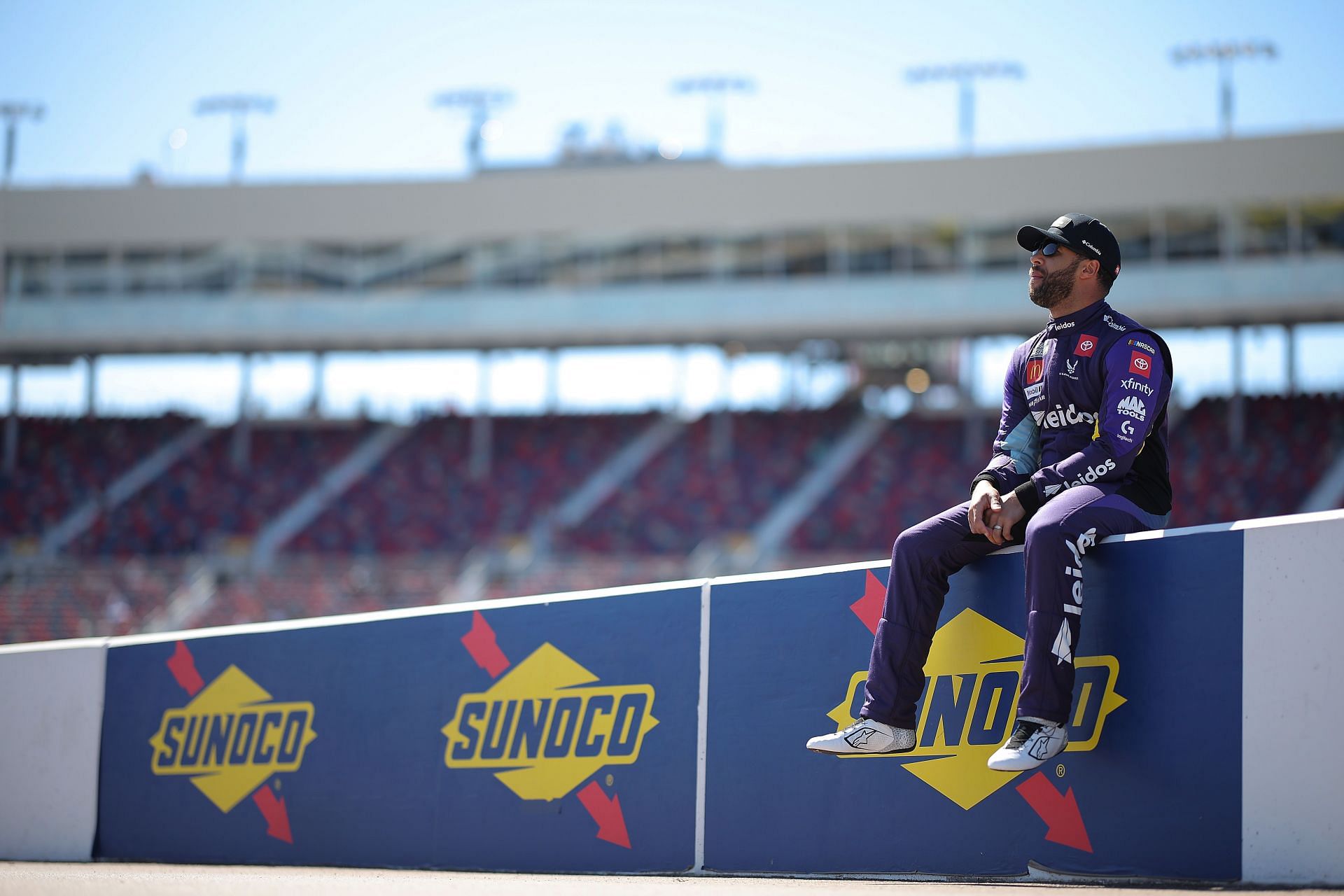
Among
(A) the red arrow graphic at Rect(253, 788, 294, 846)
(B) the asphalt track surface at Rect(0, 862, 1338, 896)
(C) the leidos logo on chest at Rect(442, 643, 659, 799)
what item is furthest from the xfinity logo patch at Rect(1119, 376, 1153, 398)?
(A) the red arrow graphic at Rect(253, 788, 294, 846)

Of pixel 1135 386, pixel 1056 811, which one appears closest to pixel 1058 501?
pixel 1135 386

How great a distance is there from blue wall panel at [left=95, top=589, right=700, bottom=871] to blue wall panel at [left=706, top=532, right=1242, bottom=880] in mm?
288

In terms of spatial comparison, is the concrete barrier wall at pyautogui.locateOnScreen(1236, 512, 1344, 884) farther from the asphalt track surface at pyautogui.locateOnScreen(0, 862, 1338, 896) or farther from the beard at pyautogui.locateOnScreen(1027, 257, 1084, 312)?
the beard at pyautogui.locateOnScreen(1027, 257, 1084, 312)

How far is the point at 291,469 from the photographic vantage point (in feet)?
97.5

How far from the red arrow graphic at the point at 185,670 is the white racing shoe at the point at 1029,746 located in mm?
4517

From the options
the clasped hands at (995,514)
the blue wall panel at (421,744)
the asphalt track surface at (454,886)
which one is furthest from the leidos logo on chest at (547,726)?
the clasped hands at (995,514)

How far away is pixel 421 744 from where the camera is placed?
619 centimetres

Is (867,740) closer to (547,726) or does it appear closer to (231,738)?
(547,726)

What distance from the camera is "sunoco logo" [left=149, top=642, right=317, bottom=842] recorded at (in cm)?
667

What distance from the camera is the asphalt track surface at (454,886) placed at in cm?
414

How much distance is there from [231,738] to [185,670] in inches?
19.2

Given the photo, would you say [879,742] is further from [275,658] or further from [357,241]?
[357,241]

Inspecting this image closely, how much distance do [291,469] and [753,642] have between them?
25908 millimetres

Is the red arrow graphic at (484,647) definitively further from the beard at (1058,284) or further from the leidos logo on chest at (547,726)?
the beard at (1058,284)
